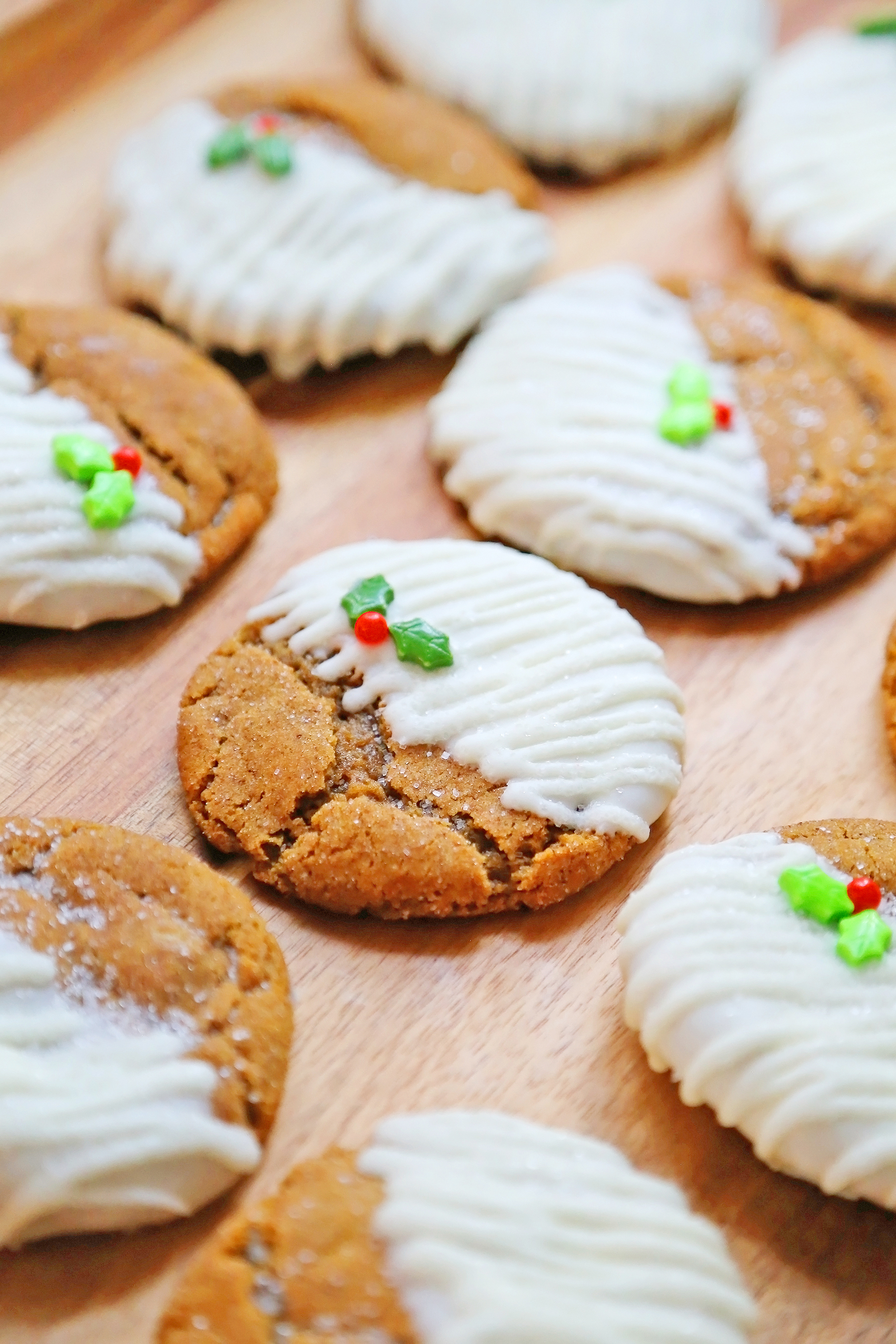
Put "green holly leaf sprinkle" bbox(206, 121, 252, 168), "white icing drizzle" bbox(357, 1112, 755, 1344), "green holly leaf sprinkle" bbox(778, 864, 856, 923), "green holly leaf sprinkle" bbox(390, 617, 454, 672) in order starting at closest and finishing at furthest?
"white icing drizzle" bbox(357, 1112, 755, 1344) < "green holly leaf sprinkle" bbox(778, 864, 856, 923) < "green holly leaf sprinkle" bbox(390, 617, 454, 672) < "green holly leaf sprinkle" bbox(206, 121, 252, 168)

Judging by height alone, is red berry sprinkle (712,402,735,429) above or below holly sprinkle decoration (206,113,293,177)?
below

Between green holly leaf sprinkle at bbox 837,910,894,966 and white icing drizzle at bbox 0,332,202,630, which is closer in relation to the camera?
green holly leaf sprinkle at bbox 837,910,894,966

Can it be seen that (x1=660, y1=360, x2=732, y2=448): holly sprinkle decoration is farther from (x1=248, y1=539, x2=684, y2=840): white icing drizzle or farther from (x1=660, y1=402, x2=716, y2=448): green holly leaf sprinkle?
(x1=248, y1=539, x2=684, y2=840): white icing drizzle

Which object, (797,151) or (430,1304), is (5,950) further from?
(797,151)

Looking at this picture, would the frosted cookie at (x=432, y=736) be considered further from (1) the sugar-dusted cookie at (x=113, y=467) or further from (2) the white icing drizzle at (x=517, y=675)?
(1) the sugar-dusted cookie at (x=113, y=467)

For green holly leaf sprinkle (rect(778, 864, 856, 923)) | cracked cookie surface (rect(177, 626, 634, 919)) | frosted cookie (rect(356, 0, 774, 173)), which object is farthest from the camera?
frosted cookie (rect(356, 0, 774, 173))

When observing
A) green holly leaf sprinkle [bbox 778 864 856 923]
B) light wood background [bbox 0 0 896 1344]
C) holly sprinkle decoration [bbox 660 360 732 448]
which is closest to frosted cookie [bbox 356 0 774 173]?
light wood background [bbox 0 0 896 1344]

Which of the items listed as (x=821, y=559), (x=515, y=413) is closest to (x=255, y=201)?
(x=515, y=413)

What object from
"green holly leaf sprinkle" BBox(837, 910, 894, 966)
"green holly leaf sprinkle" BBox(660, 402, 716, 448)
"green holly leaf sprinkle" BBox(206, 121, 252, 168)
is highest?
"green holly leaf sprinkle" BBox(206, 121, 252, 168)
